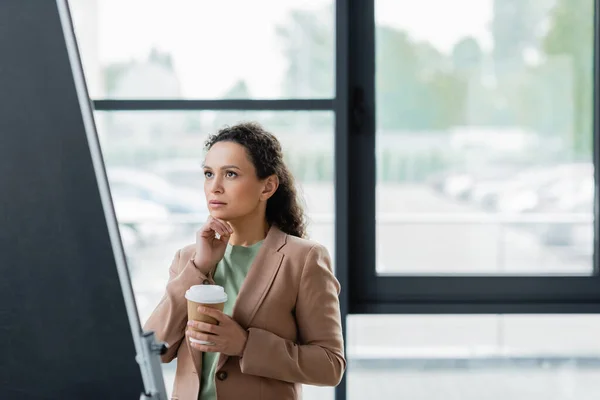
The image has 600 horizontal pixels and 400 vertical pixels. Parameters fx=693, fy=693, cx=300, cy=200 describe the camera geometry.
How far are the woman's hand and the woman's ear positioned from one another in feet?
0.94

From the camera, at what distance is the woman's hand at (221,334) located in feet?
3.88

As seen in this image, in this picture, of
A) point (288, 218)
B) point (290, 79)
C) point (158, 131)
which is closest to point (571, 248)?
point (290, 79)

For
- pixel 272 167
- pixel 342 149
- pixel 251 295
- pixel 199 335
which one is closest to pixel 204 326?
pixel 199 335

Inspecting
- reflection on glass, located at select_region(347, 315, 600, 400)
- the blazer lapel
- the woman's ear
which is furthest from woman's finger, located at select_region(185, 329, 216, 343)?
reflection on glass, located at select_region(347, 315, 600, 400)

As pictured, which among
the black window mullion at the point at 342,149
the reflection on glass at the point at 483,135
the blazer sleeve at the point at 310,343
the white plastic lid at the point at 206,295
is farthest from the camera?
the reflection on glass at the point at 483,135

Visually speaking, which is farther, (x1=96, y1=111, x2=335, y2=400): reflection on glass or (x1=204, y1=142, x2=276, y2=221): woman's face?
(x1=96, y1=111, x2=335, y2=400): reflection on glass

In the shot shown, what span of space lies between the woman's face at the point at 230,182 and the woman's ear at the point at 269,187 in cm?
2

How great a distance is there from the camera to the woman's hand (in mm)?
1183

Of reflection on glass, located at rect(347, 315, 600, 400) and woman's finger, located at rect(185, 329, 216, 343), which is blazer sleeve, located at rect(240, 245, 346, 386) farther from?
reflection on glass, located at rect(347, 315, 600, 400)

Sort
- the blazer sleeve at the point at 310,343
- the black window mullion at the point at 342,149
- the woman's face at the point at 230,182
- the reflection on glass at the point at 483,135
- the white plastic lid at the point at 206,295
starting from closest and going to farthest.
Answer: the white plastic lid at the point at 206,295 → the blazer sleeve at the point at 310,343 → the woman's face at the point at 230,182 → the black window mullion at the point at 342,149 → the reflection on glass at the point at 483,135

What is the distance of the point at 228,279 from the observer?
1396 millimetres

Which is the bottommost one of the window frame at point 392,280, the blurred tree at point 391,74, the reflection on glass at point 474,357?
the reflection on glass at point 474,357

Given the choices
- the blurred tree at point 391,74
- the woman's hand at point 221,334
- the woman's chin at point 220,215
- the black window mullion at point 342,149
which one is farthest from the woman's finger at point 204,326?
the blurred tree at point 391,74

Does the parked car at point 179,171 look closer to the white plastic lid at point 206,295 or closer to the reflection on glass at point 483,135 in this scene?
the reflection on glass at point 483,135
